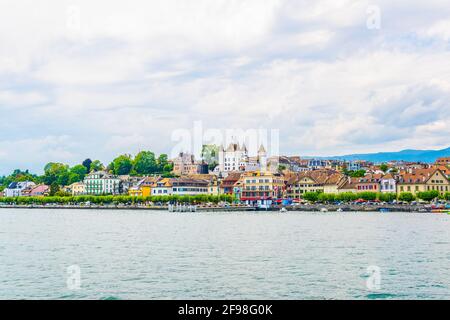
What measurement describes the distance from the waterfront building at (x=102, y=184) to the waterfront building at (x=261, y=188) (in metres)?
36.5

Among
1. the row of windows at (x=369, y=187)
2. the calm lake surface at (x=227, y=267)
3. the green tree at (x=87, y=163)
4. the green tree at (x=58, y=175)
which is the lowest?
the calm lake surface at (x=227, y=267)

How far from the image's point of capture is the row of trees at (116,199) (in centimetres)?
10556

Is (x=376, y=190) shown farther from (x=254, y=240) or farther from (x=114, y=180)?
(x=254, y=240)

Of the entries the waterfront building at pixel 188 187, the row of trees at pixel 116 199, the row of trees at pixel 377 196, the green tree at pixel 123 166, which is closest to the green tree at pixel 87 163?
the green tree at pixel 123 166

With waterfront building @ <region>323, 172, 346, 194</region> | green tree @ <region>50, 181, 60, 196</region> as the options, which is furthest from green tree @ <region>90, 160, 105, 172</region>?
waterfront building @ <region>323, 172, 346, 194</region>

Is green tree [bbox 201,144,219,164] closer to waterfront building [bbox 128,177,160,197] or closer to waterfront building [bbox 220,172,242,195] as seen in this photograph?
waterfront building [bbox 128,177,160,197]

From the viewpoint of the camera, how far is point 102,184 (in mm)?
135375

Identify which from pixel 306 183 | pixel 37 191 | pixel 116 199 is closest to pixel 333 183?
pixel 306 183

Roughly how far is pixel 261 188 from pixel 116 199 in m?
28.2

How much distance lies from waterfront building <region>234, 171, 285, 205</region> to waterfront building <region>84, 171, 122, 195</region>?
36526 millimetres

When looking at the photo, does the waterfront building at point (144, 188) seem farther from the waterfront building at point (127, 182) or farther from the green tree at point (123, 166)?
the green tree at point (123, 166)

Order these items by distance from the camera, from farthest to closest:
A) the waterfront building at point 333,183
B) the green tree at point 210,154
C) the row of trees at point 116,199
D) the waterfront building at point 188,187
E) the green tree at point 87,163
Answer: the green tree at point 87,163
the green tree at point 210,154
the waterfront building at point 188,187
the row of trees at point 116,199
the waterfront building at point 333,183

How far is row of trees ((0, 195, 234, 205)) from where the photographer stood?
106 meters
